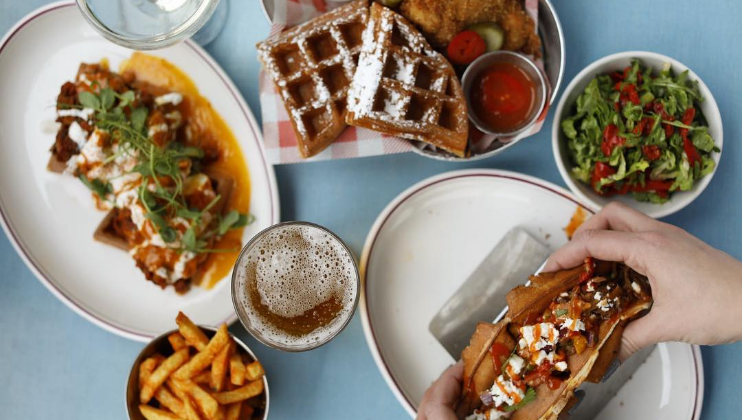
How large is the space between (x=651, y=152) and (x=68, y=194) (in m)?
2.22

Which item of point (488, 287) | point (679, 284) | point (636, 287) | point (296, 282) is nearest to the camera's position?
point (679, 284)

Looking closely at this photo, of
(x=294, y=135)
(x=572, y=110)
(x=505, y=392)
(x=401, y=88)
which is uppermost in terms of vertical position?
(x=401, y=88)

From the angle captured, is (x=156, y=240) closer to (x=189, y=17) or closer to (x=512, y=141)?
(x=189, y=17)

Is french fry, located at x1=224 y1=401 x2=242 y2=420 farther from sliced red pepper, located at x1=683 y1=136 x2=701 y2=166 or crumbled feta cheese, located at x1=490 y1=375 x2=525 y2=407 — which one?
sliced red pepper, located at x1=683 y1=136 x2=701 y2=166

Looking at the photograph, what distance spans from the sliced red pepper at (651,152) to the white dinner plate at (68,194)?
1.39 metres

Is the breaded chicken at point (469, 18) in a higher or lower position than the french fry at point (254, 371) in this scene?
higher

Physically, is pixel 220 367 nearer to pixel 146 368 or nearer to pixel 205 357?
pixel 205 357

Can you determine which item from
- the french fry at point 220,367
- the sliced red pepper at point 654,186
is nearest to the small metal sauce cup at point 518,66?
the sliced red pepper at point 654,186

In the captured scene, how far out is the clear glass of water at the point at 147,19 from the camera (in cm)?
206

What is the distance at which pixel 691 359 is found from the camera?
217 cm

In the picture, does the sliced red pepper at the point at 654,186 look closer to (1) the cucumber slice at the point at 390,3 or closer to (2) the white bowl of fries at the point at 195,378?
(1) the cucumber slice at the point at 390,3

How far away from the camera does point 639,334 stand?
180 centimetres

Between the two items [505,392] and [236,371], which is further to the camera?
[236,371]

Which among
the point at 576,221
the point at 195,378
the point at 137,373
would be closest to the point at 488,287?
the point at 576,221
